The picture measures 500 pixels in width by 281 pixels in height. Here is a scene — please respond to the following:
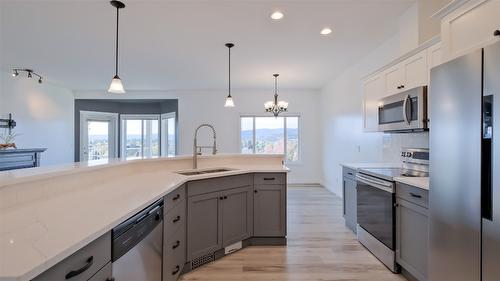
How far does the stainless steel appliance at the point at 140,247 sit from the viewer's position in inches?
49.7

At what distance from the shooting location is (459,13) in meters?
1.77

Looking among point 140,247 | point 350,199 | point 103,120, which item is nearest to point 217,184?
point 140,247

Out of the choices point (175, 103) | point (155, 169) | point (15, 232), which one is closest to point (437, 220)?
point (15, 232)

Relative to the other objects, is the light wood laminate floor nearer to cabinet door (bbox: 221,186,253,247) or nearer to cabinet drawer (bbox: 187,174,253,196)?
cabinet door (bbox: 221,186,253,247)

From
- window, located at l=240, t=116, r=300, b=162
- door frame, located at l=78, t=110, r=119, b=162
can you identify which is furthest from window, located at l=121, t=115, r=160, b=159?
window, located at l=240, t=116, r=300, b=162

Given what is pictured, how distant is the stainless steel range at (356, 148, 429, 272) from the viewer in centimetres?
242

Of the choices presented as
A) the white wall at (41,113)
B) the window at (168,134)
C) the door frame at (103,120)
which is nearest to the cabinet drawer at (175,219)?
the white wall at (41,113)

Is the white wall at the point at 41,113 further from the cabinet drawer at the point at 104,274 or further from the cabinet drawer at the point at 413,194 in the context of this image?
the cabinet drawer at the point at 413,194

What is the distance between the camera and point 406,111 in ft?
8.38

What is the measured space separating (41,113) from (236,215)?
617 centimetres

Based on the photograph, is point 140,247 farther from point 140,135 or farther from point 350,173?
point 140,135

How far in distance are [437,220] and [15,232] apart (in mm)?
2390

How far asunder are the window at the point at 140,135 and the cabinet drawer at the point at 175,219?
639 cm

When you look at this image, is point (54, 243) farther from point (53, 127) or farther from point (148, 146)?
point (148, 146)
